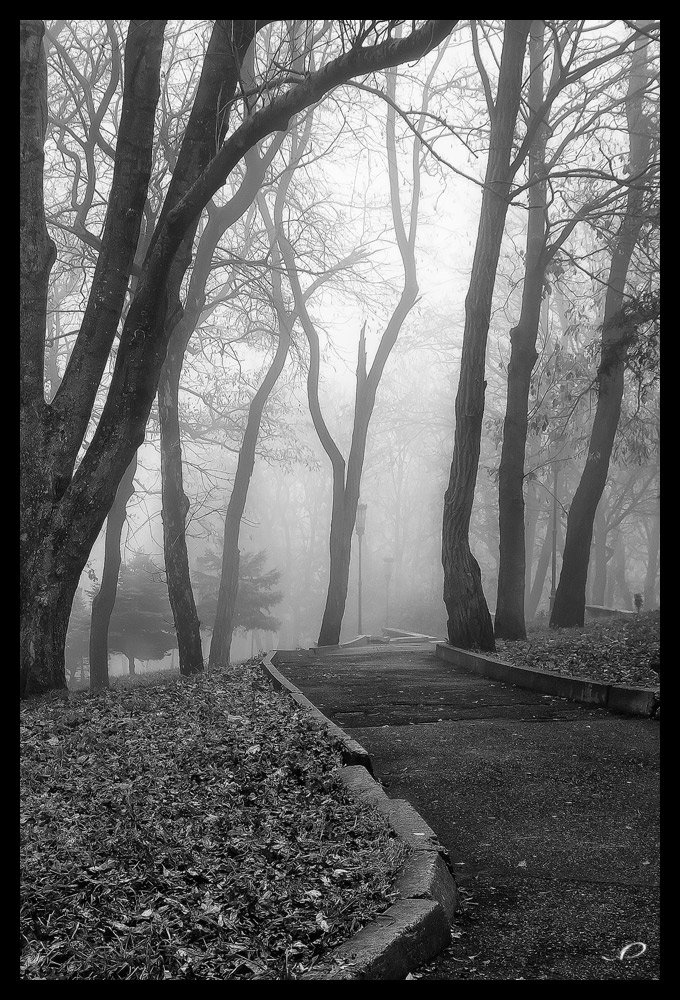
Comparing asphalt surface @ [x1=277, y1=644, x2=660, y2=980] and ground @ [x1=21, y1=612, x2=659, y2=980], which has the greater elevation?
ground @ [x1=21, y1=612, x2=659, y2=980]

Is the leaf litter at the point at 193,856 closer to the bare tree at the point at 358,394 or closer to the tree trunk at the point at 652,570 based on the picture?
the bare tree at the point at 358,394

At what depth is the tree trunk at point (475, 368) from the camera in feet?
38.7

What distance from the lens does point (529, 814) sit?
453cm

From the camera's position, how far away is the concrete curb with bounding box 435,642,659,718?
692 centimetres

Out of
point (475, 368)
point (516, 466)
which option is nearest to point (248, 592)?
point (516, 466)

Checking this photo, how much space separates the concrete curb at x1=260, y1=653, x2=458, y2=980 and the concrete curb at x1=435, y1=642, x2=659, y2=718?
11.9ft

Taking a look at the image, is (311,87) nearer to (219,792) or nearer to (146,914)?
(219,792)

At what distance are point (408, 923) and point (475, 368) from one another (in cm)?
997

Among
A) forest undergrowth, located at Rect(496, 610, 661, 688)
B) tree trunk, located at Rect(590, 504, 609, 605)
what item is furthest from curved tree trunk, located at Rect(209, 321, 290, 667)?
tree trunk, located at Rect(590, 504, 609, 605)

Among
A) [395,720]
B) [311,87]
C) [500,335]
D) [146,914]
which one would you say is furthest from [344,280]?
[146,914]

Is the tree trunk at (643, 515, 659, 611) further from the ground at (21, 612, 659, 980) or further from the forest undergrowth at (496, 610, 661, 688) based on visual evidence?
the ground at (21, 612, 659, 980)

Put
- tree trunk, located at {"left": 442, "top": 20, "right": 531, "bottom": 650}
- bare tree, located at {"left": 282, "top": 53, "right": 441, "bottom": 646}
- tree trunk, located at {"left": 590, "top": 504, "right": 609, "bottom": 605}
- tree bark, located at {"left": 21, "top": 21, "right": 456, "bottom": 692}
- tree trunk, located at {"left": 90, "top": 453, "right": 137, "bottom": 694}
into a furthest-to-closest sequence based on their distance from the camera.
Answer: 1. tree trunk, located at {"left": 590, "top": 504, "right": 609, "bottom": 605}
2. bare tree, located at {"left": 282, "top": 53, "right": 441, "bottom": 646}
3. tree trunk, located at {"left": 90, "top": 453, "right": 137, "bottom": 694}
4. tree trunk, located at {"left": 442, "top": 20, "right": 531, "bottom": 650}
5. tree bark, located at {"left": 21, "top": 21, "right": 456, "bottom": 692}

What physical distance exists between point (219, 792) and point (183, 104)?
1386 cm

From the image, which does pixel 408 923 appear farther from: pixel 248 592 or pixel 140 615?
pixel 248 592
